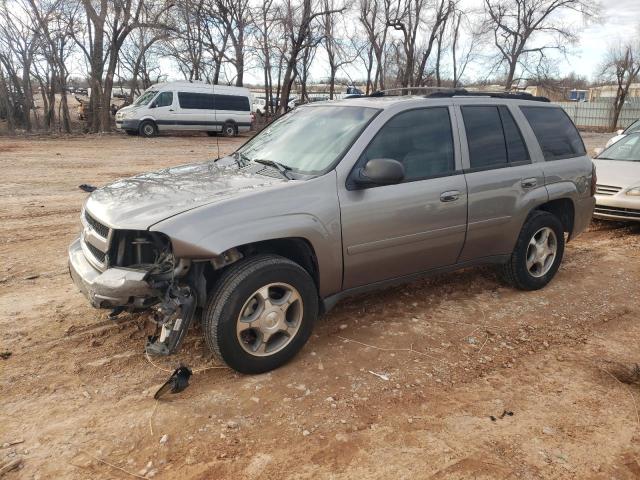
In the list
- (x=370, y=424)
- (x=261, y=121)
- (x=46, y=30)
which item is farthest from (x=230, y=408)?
(x=261, y=121)

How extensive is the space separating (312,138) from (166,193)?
49.0 inches

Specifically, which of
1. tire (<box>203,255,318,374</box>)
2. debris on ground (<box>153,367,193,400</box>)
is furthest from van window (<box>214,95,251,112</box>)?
debris on ground (<box>153,367,193,400</box>)

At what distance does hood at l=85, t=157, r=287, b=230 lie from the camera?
10.1 ft

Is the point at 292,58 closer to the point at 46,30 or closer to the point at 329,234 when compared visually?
the point at 46,30

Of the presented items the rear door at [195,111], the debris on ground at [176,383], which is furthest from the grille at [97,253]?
the rear door at [195,111]

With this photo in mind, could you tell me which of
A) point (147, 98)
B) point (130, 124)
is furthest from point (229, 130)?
point (130, 124)

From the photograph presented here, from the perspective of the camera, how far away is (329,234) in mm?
3488

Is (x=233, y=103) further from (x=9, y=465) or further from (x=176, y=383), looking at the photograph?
(x=9, y=465)

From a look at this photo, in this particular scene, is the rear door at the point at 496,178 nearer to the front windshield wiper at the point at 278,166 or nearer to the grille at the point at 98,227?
the front windshield wiper at the point at 278,166

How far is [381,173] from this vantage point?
3482 millimetres

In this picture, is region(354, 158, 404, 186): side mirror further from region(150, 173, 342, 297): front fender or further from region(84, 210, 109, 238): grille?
region(84, 210, 109, 238): grille

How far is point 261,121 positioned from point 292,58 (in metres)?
4.83

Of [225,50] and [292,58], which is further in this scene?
[225,50]

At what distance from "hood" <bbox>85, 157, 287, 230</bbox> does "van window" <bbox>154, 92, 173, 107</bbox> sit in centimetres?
1906
